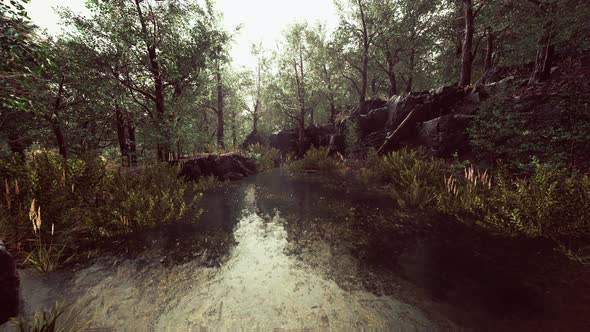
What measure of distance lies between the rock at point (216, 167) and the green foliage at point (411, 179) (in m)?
7.48

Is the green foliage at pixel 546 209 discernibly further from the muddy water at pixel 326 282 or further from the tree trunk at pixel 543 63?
the tree trunk at pixel 543 63

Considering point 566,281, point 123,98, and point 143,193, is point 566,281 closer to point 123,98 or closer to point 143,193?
point 143,193

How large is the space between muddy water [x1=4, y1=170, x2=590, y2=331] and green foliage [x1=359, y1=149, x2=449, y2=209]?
1336 mm

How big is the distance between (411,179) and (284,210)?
15.7 feet

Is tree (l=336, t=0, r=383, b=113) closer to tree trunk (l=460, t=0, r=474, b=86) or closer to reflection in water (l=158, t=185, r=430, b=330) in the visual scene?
tree trunk (l=460, t=0, r=474, b=86)

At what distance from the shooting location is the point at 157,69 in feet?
33.7

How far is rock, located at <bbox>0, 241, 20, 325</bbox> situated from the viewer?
233 cm

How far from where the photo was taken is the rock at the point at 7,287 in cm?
233

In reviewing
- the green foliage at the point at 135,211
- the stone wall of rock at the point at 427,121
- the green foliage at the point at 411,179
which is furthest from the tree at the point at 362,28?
the green foliage at the point at 135,211

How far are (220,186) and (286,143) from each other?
15.8 m

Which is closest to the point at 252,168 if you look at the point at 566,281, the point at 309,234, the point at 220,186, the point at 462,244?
the point at 220,186

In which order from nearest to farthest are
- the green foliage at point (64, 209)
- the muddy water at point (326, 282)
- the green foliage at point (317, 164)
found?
1. the muddy water at point (326, 282)
2. the green foliage at point (64, 209)
3. the green foliage at point (317, 164)

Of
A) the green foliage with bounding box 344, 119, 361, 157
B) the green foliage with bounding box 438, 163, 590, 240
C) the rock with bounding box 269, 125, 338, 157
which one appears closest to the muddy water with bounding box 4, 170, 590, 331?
the green foliage with bounding box 438, 163, 590, 240

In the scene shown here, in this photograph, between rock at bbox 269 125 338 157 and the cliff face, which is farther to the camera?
rock at bbox 269 125 338 157
